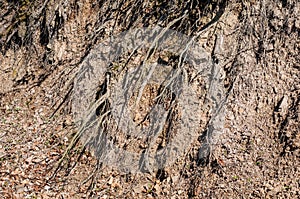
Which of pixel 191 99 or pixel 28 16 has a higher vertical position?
pixel 28 16

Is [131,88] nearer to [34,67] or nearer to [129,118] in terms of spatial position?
[129,118]

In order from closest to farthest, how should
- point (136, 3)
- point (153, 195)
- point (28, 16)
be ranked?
point (153, 195), point (136, 3), point (28, 16)

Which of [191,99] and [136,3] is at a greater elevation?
[136,3]

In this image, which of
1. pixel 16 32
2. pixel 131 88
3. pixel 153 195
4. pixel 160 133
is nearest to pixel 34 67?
pixel 16 32

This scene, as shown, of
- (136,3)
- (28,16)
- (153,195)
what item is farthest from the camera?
(28,16)

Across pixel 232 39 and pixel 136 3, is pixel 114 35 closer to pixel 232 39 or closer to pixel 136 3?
pixel 136 3

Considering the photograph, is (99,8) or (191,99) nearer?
(191,99)

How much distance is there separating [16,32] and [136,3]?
148 centimetres

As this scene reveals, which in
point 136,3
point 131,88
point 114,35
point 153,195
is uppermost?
point 136,3

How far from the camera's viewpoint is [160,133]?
4145 mm

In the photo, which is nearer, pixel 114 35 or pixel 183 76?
pixel 183 76

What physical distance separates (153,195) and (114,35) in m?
1.66

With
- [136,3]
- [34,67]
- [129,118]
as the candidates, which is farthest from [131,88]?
[34,67]

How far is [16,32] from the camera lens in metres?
4.89
